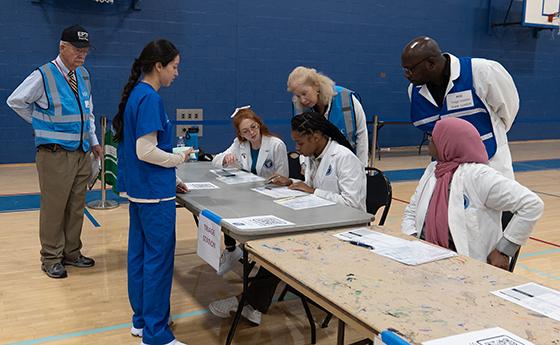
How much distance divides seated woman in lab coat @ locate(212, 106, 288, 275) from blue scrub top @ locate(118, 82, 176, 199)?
0.97 metres

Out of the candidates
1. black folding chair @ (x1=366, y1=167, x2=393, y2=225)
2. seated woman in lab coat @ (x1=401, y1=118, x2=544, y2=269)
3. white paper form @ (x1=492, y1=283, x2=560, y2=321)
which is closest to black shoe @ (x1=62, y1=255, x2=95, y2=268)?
black folding chair @ (x1=366, y1=167, x2=393, y2=225)

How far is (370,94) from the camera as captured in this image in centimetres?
843

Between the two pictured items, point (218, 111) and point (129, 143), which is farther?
point (218, 111)

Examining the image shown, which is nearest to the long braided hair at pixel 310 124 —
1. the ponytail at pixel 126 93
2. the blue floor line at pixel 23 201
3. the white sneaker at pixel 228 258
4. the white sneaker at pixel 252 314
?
the white sneaker at pixel 228 258

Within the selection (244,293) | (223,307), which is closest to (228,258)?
(223,307)

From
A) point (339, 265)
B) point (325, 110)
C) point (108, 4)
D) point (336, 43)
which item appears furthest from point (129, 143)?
point (336, 43)

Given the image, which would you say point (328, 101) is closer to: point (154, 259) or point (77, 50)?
point (154, 259)

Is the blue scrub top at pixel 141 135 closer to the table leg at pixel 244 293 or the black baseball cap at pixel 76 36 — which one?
the table leg at pixel 244 293

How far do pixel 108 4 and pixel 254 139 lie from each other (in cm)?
432

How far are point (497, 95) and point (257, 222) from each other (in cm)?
121

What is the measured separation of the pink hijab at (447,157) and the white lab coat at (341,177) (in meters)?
0.52

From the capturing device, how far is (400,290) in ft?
4.60

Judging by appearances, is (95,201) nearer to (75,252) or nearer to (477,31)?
(75,252)

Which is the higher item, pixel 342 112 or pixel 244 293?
pixel 342 112
